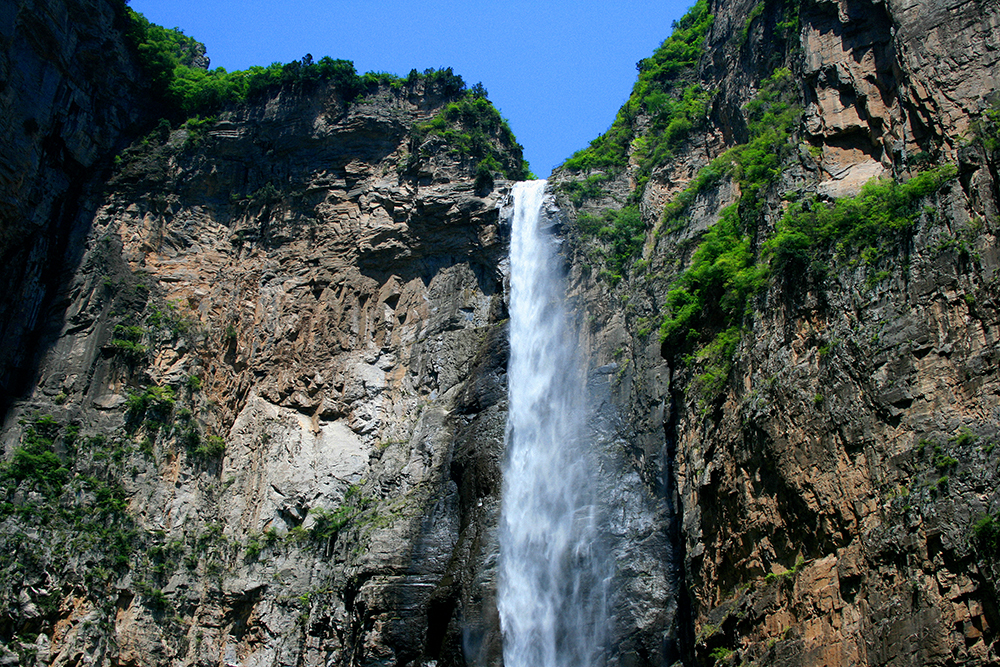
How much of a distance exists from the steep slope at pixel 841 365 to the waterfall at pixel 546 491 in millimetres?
1550

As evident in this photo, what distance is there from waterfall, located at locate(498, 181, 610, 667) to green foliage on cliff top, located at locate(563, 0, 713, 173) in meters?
3.80

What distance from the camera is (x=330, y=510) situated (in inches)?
969

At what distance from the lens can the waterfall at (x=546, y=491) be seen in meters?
19.0

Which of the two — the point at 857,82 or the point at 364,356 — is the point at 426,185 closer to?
the point at 364,356

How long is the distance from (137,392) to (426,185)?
1190 centimetres

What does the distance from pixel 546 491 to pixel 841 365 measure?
10.1m

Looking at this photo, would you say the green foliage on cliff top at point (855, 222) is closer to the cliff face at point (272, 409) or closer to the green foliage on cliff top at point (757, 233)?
the green foliage on cliff top at point (757, 233)

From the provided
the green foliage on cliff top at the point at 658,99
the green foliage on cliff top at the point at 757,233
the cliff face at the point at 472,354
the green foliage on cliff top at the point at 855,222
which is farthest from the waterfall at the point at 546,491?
the green foliage on cliff top at the point at 855,222

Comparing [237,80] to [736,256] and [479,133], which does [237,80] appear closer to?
[479,133]

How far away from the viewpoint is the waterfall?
1905 centimetres

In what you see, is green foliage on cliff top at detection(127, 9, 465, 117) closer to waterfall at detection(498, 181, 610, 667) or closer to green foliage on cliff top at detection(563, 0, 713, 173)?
green foliage on cliff top at detection(563, 0, 713, 173)

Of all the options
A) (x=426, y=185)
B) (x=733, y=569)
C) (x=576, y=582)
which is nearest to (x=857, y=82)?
(x=733, y=569)

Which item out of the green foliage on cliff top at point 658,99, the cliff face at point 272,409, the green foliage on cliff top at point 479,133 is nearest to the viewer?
the cliff face at point 272,409

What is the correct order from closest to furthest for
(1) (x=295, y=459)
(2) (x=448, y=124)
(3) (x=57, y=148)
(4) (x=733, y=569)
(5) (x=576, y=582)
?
1. (4) (x=733, y=569)
2. (5) (x=576, y=582)
3. (1) (x=295, y=459)
4. (3) (x=57, y=148)
5. (2) (x=448, y=124)
